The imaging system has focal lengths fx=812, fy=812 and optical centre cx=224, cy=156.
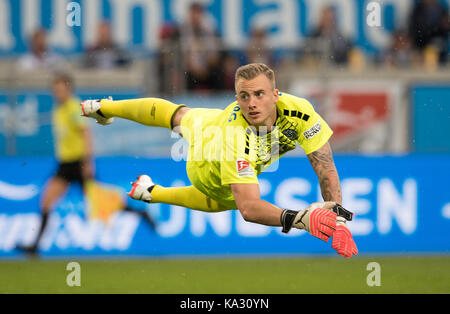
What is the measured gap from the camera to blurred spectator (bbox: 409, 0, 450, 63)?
1503cm

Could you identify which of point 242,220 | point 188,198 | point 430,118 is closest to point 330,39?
point 430,118

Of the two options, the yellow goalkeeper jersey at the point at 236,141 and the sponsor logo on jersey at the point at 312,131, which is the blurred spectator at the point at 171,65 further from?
the sponsor logo on jersey at the point at 312,131

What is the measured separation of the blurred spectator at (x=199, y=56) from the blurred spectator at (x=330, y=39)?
1.87 m

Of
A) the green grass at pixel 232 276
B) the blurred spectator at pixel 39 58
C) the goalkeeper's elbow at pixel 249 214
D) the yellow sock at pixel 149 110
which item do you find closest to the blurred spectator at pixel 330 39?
the green grass at pixel 232 276

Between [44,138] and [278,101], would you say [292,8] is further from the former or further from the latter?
[278,101]

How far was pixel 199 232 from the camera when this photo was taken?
12.8 m

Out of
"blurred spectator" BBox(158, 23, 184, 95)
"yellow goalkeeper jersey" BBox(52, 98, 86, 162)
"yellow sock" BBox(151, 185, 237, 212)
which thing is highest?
"blurred spectator" BBox(158, 23, 184, 95)

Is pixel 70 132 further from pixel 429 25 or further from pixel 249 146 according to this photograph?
pixel 429 25

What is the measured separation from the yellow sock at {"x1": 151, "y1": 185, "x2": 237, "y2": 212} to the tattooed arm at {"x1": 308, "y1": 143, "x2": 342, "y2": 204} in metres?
1.02

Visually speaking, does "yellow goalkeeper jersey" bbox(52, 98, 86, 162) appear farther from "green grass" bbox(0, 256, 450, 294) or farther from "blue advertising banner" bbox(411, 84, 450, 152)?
"blue advertising banner" bbox(411, 84, 450, 152)

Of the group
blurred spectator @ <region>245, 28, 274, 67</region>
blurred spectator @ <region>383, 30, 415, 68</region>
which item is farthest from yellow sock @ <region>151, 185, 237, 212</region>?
blurred spectator @ <region>383, 30, 415, 68</region>
